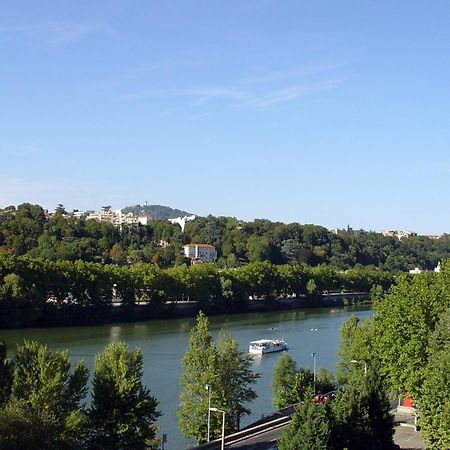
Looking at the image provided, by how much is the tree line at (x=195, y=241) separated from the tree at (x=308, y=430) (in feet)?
208

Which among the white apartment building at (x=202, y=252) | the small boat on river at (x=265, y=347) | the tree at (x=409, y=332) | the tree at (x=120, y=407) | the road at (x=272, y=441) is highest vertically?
the white apartment building at (x=202, y=252)

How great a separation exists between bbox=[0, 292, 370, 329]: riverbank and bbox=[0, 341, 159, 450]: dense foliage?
1240 inches

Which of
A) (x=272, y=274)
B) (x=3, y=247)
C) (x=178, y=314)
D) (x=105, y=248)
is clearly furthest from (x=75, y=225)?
(x=178, y=314)

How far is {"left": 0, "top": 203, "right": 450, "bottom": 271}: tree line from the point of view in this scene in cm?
8400

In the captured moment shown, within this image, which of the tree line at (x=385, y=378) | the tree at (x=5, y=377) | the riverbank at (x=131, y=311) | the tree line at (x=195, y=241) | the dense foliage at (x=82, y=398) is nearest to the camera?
the tree line at (x=385, y=378)

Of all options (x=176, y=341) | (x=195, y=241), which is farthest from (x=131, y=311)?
(x=195, y=241)

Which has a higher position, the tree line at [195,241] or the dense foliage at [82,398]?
the tree line at [195,241]

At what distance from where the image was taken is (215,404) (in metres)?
20.6

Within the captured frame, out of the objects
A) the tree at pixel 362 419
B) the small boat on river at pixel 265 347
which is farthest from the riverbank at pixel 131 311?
the tree at pixel 362 419

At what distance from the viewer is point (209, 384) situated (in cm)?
2038

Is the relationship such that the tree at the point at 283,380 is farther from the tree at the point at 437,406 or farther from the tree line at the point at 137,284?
the tree line at the point at 137,284

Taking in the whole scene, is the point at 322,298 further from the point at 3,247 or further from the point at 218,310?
the point at 3,247

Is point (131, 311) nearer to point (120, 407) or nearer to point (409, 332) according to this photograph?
point (409, 332)

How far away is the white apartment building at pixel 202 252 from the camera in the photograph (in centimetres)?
10962
